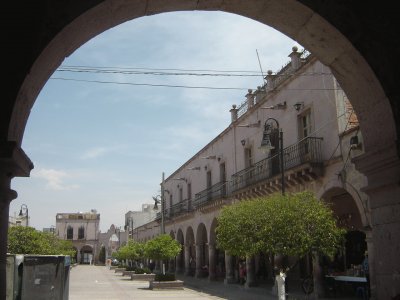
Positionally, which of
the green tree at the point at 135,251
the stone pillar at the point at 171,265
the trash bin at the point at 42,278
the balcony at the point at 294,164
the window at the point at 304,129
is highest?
the window at the point at 304,129

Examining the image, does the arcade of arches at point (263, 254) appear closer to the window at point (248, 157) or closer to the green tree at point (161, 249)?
the green tree at point (161, 249)

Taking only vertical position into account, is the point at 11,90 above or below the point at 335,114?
below

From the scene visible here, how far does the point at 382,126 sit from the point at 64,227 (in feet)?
301

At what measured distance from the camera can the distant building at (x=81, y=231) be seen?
296ft

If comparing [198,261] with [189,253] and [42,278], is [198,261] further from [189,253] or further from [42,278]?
[42,278]

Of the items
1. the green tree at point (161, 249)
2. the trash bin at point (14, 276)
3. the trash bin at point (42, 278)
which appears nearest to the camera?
the trash bin at point (14, 276)

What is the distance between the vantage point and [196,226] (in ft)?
108

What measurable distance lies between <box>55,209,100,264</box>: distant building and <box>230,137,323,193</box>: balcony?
71.6 m

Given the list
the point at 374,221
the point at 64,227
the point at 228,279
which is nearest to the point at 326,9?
the point at 374,221

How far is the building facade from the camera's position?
16.3m

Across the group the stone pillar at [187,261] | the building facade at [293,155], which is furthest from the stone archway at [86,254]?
the building facade at [293,155]

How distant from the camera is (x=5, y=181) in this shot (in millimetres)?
4246

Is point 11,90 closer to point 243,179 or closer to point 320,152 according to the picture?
point 320,152

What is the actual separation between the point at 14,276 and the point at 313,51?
804 cm
